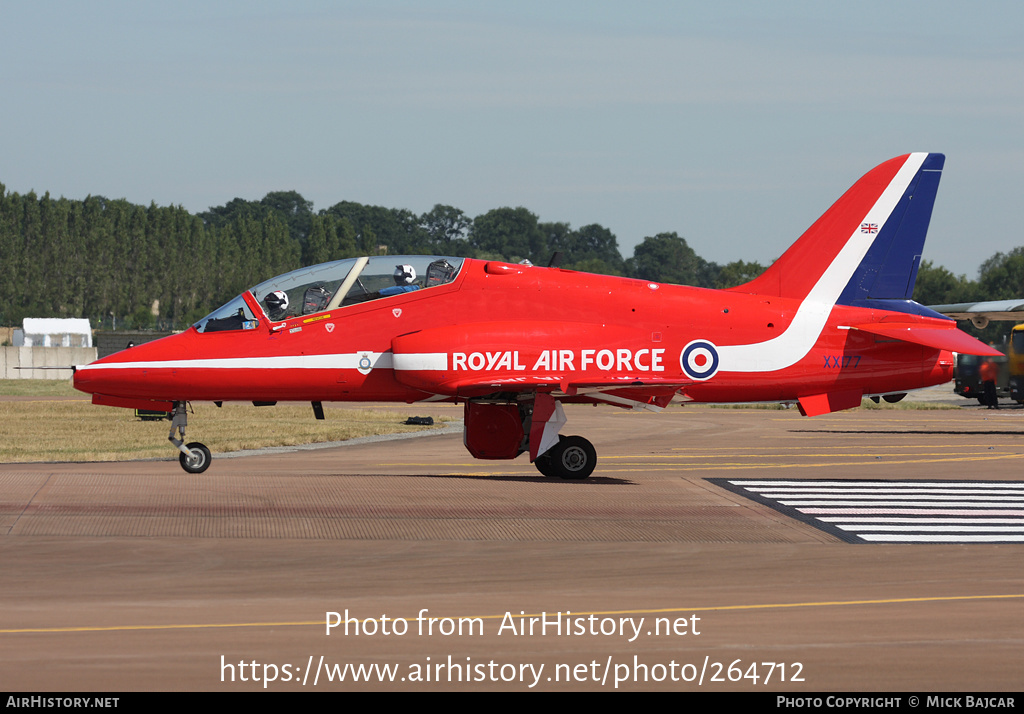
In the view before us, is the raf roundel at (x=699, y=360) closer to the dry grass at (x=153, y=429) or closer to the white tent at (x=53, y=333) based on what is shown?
the dry grass at (x=153, y=429)

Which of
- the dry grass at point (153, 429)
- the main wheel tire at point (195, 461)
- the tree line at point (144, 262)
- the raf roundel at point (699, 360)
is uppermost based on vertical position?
the tree line at point (144, 262)

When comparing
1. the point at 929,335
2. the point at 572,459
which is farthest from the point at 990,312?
the point at 572,459

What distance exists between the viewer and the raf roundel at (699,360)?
55.5ft

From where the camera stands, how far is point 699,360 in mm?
16953

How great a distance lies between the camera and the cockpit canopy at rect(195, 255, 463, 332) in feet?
54.6

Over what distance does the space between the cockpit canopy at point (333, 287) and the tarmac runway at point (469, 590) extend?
8.10 feet

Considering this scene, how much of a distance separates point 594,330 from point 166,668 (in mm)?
10993

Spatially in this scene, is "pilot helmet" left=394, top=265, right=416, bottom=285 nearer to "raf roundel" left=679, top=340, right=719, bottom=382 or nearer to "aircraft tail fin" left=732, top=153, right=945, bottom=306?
"raf roundel" left=679, top=340, right=719, bottom=382

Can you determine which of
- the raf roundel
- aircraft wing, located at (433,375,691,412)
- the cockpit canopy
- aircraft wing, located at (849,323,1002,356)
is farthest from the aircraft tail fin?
the cockpit canopy

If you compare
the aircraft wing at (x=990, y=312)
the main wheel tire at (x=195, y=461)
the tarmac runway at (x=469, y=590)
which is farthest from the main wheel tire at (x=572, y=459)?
the aircraft wing at (x=990, y=312)

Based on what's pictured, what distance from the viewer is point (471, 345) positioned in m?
16.2

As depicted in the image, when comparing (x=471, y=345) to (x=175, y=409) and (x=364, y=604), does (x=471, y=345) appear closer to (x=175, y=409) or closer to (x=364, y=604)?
(x=175, y=409)

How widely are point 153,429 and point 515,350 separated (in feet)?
57.7

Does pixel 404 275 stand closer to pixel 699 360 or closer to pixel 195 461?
pixel 195 461
